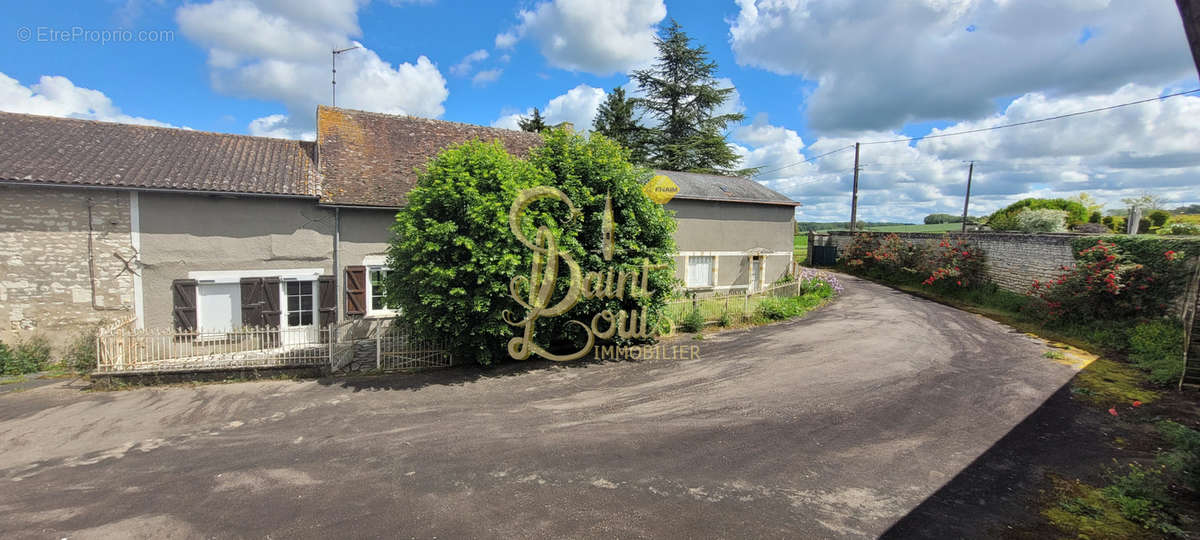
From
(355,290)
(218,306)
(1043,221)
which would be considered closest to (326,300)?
(355,290)

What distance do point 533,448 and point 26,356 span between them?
12.5 meters

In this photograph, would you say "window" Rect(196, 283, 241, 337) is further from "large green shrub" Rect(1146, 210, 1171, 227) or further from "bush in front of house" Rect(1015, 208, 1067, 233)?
"large green shrub" Rect(1146, 210, 1171, 227)

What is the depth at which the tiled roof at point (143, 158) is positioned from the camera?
1073 cm

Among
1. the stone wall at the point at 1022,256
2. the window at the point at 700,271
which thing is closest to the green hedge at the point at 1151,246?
the stone wall at the point at 1022,256

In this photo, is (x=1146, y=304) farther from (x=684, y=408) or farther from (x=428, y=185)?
(x=428, y=185)

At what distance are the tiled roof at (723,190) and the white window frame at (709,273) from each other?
225cm

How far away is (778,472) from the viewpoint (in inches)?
215

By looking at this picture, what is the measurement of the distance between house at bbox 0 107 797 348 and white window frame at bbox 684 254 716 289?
9862 millimetres

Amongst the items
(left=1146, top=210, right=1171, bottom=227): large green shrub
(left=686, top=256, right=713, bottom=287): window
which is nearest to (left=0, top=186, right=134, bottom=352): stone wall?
(left=686, top=256, right=713, bottom=287): window

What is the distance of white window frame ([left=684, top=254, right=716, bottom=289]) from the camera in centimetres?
1759

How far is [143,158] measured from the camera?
39.0ft

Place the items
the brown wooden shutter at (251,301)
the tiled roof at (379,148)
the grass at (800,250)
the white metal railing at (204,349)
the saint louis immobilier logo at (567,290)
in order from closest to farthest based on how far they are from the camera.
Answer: the saint louis immobilier logo at (567,290), the white metal railing at (204,349), the brown wooden shutter at (251,301), the tiled roof at (379,148), the grass at (800,250)

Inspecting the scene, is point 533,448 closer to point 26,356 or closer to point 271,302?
point 271,302

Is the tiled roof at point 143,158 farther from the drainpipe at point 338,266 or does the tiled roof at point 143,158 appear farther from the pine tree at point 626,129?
the pine tree at point 626,129
